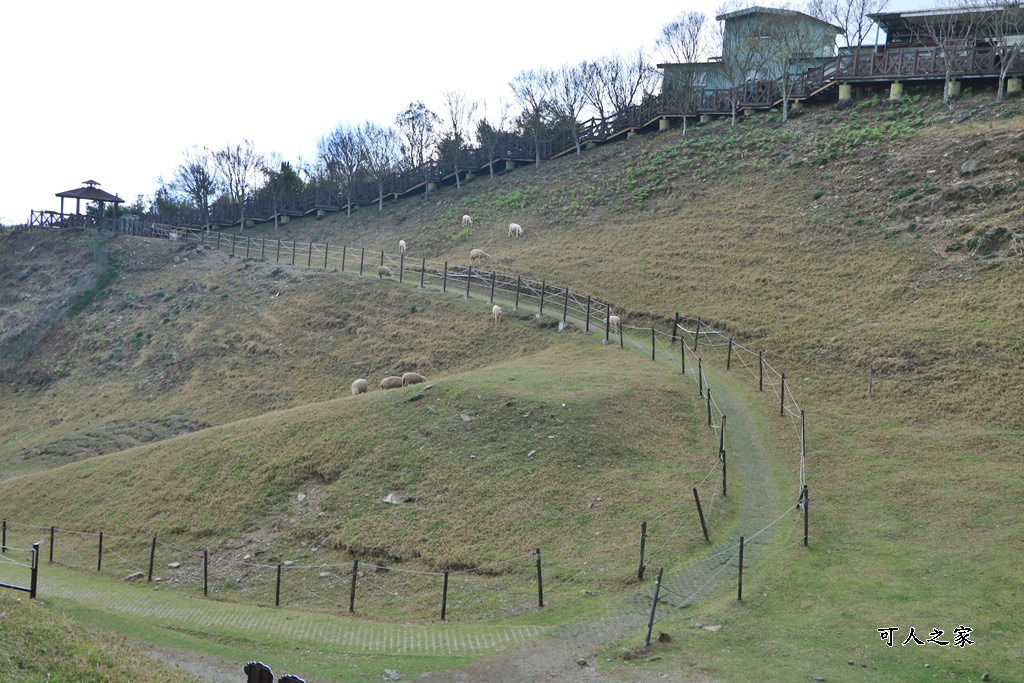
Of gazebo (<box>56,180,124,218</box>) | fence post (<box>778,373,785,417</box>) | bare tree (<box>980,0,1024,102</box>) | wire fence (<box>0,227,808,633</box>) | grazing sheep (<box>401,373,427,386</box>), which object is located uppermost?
bare tree (<box>980,0,1024,102</box>)

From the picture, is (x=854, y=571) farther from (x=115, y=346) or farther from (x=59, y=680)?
(x=115, y=346)

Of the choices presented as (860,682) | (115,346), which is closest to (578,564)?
(860,682)

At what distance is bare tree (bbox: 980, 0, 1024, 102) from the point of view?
5172 cm

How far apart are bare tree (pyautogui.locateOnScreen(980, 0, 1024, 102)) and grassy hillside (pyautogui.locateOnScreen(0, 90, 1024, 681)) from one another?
12.1 feet

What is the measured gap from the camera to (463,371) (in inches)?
1550

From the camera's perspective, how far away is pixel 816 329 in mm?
35938

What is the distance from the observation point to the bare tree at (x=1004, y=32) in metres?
51.7

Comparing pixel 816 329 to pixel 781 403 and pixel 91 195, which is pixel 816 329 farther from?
pixel 91 195

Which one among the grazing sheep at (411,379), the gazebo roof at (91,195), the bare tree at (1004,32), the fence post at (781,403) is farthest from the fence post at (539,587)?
the gazebo roof at (91,195)

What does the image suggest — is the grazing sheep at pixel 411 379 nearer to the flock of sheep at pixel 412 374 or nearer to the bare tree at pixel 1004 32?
the flock of sheep at pixel 412 374

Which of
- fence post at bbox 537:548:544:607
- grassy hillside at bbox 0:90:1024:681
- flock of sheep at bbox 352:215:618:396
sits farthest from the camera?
flock of sheep at bbox 352:215:618:396

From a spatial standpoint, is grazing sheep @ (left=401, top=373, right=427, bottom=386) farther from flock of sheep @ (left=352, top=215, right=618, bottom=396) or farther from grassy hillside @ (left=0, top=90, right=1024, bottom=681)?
grassy hillside @ (left=0, top=90, right=1024, bottom=681)

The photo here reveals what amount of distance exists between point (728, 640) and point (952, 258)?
28.2 metres

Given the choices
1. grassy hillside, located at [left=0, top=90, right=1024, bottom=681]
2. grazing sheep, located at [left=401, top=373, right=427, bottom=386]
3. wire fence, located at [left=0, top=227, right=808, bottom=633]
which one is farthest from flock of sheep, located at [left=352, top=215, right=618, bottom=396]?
wire fence, located at [left=0, top=227, right=808, bottom=633]
